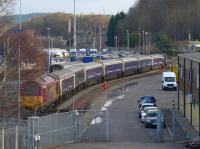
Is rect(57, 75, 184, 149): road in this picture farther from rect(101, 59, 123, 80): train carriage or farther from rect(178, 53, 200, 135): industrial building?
rect(101, 59, 123, 80): train carriage

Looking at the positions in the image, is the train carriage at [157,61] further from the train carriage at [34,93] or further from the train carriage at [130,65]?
the train carriage at [34,93]

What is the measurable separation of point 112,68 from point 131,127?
43.1m

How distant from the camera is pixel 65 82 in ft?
188

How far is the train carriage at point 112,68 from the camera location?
80.1 m

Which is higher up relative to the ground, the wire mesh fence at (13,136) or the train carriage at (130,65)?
the wire mesh fence at (13,136)

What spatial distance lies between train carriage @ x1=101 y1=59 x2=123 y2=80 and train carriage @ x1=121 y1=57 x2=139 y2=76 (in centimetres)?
121

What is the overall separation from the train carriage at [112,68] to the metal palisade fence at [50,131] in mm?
44092

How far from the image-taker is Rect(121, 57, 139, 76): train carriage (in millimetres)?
86906

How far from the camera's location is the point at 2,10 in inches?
1560

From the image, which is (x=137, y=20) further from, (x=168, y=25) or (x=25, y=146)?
(x=25, y=146)

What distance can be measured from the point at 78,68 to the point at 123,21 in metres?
101

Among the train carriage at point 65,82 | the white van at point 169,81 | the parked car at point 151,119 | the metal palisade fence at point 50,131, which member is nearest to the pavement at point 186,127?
the parked car at point 151,119

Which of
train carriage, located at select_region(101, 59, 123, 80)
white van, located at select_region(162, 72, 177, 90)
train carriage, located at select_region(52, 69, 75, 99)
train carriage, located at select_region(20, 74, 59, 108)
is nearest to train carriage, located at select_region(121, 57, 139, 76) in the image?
train carriage, located at select_region(101, 59, 123, 80)

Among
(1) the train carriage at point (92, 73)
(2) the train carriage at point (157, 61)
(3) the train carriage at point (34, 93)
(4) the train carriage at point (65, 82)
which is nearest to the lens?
(3) the train carriage at point (34, 93)
